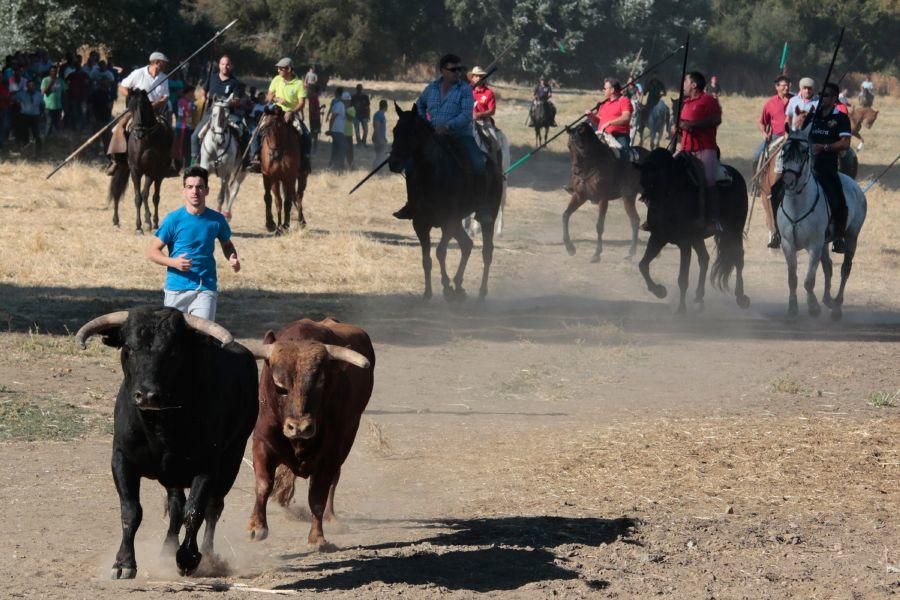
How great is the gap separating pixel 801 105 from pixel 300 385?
48.3ft

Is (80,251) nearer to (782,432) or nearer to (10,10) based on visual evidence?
(782,432)

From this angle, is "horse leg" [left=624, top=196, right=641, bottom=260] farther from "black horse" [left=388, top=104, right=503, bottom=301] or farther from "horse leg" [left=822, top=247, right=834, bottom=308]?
"black horse" [left=388, top=104, right=503, bottom=301]

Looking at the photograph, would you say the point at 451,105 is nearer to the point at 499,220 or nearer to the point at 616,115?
the point at 616,115

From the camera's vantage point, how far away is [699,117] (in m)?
19.3

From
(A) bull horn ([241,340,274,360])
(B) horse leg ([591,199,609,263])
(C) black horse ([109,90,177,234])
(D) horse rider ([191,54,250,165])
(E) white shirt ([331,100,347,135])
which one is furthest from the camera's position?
(E) white shirt ([331,100,347,135])

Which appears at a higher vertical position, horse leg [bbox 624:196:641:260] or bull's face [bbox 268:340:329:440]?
bull's face [bbox 268:340:329:440]

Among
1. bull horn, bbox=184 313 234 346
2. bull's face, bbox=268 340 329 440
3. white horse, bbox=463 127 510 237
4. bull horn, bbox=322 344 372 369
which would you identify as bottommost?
white horse, bbox=463 127 510 237

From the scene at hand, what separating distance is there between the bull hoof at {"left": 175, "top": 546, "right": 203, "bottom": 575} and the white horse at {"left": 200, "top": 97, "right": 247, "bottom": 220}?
17131 mm

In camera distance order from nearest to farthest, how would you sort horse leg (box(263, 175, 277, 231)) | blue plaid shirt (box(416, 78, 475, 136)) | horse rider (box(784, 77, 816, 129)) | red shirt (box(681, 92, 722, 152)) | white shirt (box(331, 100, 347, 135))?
blue plaid shirt (box(416, 78, 475, 136)) → red shirt (box(681, 92, 722, 152)) → horse rider (box(784, 77, 816, 129)) → horse leg (box(263, 175, 277, 231)) → white shirt (box(331, 100, 347, 135))

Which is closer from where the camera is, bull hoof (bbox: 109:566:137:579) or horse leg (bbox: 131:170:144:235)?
bull hoof (bbox: 109:566:137:579)

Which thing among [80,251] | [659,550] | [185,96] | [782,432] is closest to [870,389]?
[782,432]

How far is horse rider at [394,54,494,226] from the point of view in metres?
18.9

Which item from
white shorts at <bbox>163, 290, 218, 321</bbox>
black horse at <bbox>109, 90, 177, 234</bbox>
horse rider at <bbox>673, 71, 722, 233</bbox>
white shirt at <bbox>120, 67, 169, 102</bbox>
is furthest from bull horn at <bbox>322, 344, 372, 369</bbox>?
white shirt at <bbox>120, 67, 169, 102</bbox>

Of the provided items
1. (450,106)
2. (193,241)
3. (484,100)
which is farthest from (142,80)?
(193,241)
